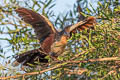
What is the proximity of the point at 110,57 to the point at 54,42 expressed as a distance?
6.70 ft

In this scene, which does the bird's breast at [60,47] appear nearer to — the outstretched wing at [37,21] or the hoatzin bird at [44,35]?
the hoatzin bird at [44,35]

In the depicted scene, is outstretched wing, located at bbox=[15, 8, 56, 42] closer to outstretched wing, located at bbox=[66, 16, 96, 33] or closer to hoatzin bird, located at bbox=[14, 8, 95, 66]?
hoatzin bird, located at bbox=[14, 8, 95, 66]

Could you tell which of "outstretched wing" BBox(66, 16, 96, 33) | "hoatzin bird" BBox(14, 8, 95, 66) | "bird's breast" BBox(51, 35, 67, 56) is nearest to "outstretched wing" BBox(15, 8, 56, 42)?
"hoatzin bird" BBox(14, 8, 95, 66)

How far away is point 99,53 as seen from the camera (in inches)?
112

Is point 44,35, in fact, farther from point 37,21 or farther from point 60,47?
point 60,47

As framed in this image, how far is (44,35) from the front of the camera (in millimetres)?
4613

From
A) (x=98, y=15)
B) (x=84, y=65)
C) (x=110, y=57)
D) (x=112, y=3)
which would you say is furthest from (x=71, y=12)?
(x=110, y=57)

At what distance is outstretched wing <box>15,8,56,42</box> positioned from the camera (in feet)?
14.1

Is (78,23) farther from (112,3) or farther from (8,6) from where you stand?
(8,6)

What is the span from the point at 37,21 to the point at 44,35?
304 mm

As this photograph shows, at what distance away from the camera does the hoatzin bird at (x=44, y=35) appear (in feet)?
13.2

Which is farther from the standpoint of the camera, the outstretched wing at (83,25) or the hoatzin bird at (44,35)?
the hoatzin bird at (44,35)

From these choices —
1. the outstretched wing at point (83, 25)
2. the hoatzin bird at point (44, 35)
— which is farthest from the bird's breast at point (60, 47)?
the outstretched wing at point (83, 25)

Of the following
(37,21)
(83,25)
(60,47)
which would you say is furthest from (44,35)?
(83,25)
